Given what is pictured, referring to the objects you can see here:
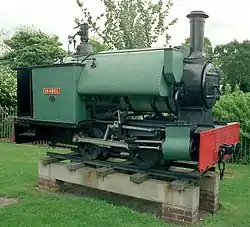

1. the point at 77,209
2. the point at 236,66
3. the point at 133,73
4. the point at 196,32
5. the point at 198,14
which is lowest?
the point at 77,209

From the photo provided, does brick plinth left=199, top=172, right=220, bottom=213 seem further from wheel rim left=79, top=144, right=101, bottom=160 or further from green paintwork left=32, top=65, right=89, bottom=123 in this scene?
green paintwork left=32, top=65, right=89, bottom=123

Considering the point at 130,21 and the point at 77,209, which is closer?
the point at 77,209

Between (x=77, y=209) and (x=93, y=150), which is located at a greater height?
(x=93, y=150)

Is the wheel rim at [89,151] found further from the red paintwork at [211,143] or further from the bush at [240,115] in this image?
the bush at [240,115]

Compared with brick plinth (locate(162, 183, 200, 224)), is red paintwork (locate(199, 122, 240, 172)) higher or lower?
higher

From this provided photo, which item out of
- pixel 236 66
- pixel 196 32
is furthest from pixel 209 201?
pixel 236 66

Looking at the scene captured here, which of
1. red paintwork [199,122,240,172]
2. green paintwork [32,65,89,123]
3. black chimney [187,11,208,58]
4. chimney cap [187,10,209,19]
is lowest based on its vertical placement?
red paintwork [199,122,240,172]

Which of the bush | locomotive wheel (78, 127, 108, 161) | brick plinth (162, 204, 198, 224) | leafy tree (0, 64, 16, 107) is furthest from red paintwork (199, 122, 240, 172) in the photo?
leafy tree (0, 64, 16, 107)

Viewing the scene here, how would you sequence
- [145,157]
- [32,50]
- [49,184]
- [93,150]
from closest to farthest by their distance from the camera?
[145,157], [93,150], [49,184], [32,50]

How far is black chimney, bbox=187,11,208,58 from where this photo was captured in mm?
5727

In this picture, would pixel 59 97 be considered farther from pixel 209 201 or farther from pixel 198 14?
pixel 209 201

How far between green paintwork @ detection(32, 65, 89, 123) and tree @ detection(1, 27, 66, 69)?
16351mm

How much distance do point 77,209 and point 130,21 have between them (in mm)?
14485

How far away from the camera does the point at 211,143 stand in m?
5.17
